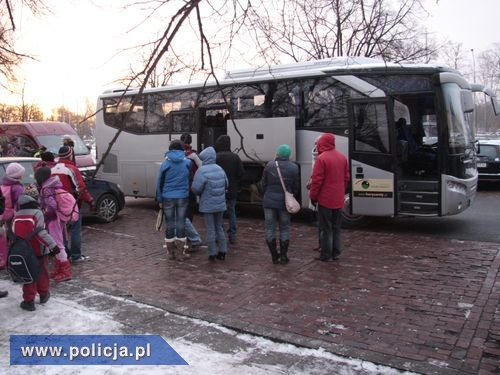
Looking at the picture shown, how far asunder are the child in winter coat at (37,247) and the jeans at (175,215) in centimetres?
230

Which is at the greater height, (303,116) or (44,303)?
(303,116)

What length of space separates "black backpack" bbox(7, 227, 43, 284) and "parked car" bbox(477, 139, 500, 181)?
15.4m

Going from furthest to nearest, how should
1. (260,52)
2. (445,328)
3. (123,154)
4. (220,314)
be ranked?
(123,154) → (220,314) → (445,328) → (260,52)

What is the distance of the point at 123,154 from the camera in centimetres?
1469

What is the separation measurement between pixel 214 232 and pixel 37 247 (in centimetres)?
276

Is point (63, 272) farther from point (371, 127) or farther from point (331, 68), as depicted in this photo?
point (331, 68)

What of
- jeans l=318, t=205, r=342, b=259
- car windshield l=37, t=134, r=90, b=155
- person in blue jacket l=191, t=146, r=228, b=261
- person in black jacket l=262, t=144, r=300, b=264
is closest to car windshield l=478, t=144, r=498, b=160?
jeans l=318, t=205, r=342, b=259

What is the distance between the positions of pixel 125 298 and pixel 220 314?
1.31 meters

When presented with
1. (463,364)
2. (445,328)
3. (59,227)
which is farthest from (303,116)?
(463,364)

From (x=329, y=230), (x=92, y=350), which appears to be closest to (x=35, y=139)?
(x=329, y=230)

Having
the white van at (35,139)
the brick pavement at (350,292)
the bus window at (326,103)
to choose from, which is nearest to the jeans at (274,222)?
the brick pavement at (350,292)

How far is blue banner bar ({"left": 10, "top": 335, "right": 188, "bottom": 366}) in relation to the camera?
170 inches

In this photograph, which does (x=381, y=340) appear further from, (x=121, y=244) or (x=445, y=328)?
(x=121, y=244)

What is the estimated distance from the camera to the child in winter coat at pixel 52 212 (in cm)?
690
